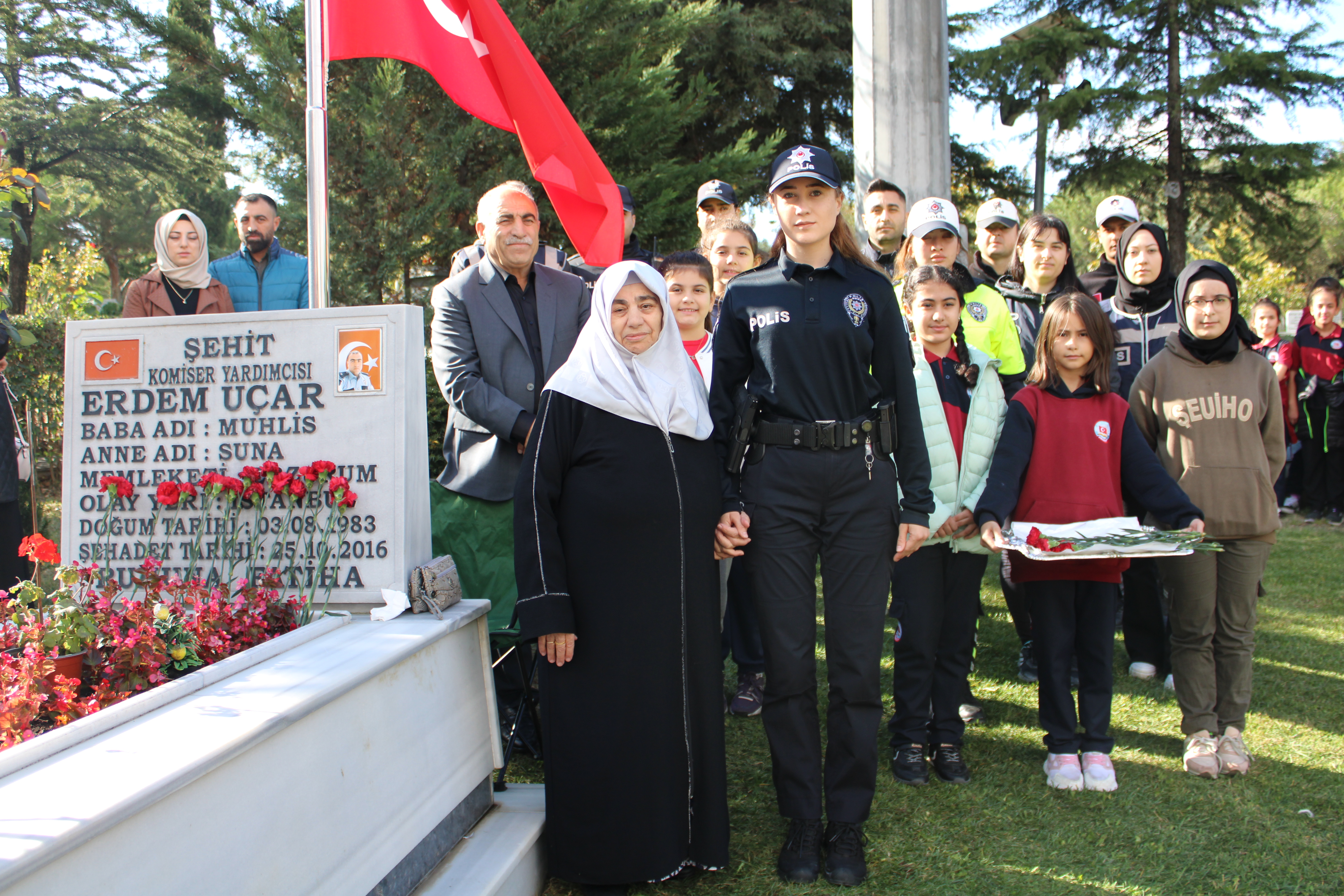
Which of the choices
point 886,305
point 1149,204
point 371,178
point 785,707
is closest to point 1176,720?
point 785,707

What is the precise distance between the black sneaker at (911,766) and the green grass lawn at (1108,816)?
0.04 m

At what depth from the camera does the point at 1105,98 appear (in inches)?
642

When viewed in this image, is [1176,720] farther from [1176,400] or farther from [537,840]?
[537,840]

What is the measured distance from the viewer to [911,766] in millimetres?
3705

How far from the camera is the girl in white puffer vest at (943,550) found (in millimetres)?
3711

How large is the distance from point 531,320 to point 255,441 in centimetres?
129

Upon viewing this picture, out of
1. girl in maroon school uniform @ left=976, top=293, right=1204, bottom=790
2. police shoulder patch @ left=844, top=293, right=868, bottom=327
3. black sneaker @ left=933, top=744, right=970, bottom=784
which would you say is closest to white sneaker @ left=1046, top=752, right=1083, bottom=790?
girl in maroon school uniform @ left=976, top=293, right=1204, bottom=790

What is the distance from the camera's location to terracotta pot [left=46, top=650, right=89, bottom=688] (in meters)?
2.29

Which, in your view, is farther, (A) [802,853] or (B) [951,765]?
(B) [951,765]

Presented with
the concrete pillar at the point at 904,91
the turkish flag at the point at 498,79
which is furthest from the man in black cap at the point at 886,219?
the concrete pillar at the point at 904,91

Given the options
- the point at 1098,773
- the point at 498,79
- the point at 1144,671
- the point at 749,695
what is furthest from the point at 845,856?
the point at 498,79

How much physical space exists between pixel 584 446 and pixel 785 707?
1.06 m

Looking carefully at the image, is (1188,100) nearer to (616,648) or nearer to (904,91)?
(904,91)

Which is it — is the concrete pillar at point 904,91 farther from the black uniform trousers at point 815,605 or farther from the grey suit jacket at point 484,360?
the black uniform trousers at point 815,605
